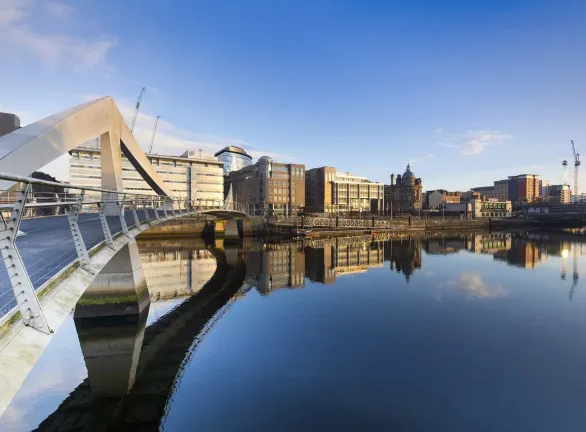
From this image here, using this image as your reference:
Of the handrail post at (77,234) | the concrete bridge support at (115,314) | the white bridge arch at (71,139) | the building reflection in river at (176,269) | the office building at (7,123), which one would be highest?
the office building at (7,123)

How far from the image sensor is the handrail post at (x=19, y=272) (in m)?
4.75

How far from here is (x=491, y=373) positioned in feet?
42.8

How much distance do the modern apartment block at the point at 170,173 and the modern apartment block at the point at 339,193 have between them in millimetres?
41660

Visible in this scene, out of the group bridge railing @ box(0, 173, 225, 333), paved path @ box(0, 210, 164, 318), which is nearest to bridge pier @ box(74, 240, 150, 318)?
bridge railing @ box(0, 173, 225, 333)

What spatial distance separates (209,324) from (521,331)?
17.5m

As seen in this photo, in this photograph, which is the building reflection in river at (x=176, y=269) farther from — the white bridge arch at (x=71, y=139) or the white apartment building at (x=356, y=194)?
the white apartment building at (x=356, y=194)

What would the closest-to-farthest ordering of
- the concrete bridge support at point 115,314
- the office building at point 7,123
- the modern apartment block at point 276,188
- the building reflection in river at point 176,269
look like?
the concrete bridge support at point 115,314 < the building reflection in river at point 176,269 < the office building at point 7,123 < the modern apartment block at point 276,188

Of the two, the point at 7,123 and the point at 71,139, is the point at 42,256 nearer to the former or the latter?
the point at 71,139

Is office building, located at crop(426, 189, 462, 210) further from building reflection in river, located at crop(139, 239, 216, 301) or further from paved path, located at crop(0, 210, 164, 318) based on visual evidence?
paved path, located at crop(0, 210, 164, 318)

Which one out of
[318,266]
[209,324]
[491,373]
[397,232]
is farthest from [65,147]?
[397,232]

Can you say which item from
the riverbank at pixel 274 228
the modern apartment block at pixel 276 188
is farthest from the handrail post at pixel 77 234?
the modern apartment block at pixel 276 188

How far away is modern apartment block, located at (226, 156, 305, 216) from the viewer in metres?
123

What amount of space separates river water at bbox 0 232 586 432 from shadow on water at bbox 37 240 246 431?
0.06 metres

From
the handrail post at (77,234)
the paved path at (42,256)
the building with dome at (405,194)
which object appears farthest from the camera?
the building with dome at (405,194)
